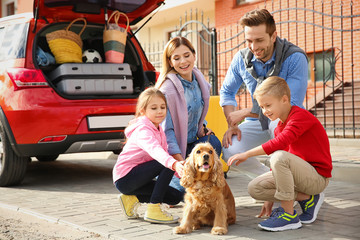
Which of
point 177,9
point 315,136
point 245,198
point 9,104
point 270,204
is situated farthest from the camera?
point 177,9

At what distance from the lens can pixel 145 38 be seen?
68.5 ft

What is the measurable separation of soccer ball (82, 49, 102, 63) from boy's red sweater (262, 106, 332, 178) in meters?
3.21

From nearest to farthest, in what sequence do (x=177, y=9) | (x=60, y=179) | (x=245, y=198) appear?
(x=245, y=198) → (x=60, y=179) → (x=177, y=9)

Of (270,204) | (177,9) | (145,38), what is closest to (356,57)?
(177,9)

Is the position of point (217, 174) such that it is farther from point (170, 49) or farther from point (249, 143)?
point (170, 49)

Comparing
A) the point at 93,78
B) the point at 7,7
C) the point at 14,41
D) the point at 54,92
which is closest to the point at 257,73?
the point at 93,78

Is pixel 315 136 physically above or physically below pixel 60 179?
above

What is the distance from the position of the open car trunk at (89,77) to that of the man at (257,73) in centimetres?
166

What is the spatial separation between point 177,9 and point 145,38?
140 inches

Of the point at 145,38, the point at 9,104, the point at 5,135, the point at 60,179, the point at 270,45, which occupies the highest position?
the point at 145,38

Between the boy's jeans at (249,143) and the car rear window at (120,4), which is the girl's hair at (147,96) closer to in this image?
the boy's jeans at (249,143)

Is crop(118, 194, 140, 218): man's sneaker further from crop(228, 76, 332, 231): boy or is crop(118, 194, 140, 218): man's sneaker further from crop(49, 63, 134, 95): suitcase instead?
crop(49, 63, 134, 95): suitcase

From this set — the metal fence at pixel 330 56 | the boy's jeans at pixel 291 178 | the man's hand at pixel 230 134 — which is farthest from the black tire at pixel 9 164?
the metal fence at pixel 330 56

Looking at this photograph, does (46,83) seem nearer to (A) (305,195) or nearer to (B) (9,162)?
(B) (9,162)
